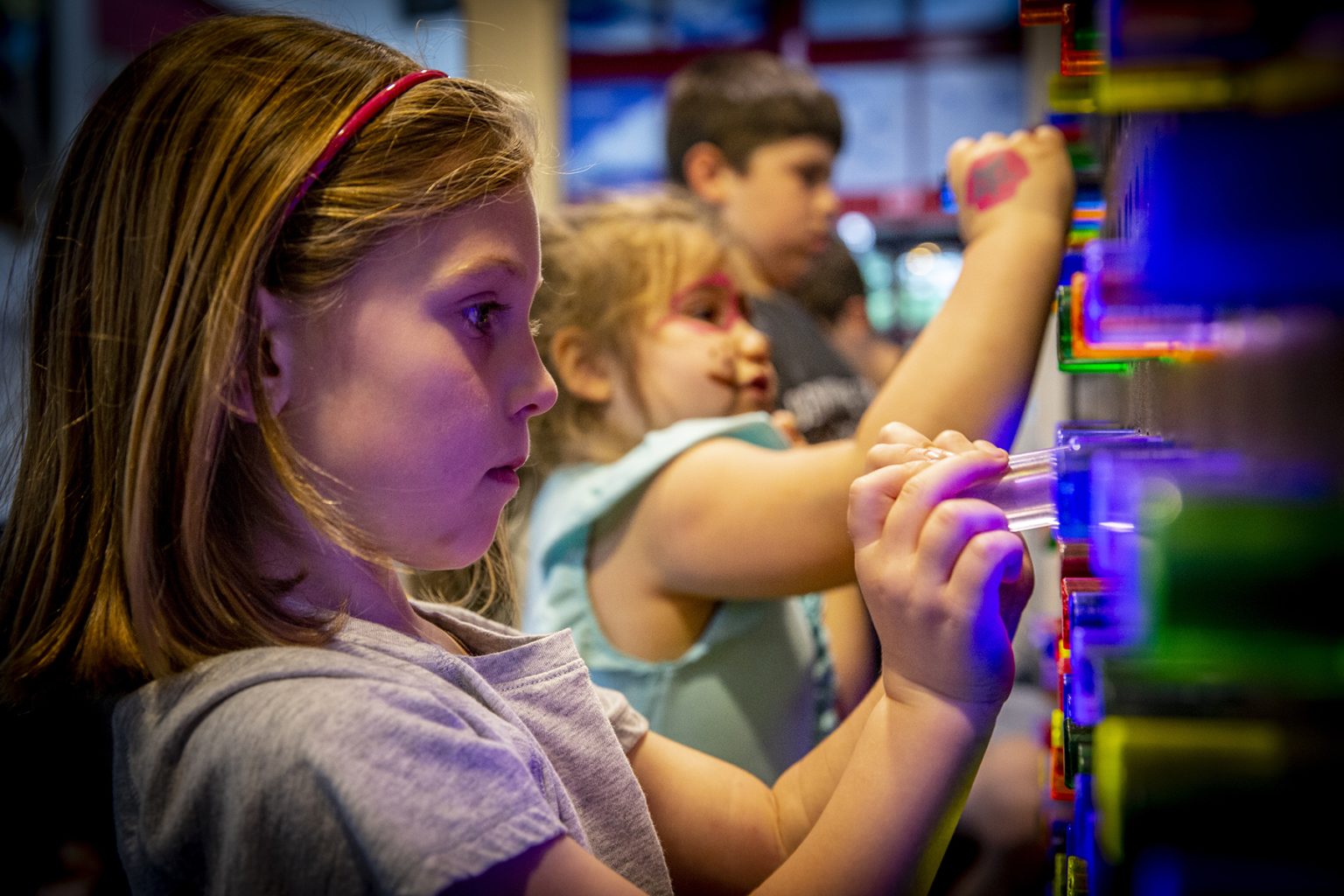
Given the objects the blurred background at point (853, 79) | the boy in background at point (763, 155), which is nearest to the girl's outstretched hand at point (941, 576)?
the boy in background at point (763, 155)

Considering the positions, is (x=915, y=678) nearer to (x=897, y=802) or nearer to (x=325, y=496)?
(x=897, y=802)

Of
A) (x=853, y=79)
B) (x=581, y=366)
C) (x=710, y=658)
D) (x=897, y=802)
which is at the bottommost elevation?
(x=710, y=658)

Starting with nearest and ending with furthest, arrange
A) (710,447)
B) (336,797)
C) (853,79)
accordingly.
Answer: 1. (336,797)
2. (710,447)
3. (853,79)

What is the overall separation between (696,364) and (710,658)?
0.34 metres

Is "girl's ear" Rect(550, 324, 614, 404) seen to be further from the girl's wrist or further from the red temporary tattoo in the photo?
the girl's wrist

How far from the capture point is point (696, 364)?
1.24 meters

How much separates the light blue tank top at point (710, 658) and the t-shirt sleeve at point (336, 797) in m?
0.48

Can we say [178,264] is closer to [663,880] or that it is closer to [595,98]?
[663,880]

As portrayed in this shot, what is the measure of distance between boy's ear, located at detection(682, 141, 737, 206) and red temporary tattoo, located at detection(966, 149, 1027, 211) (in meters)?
1.08

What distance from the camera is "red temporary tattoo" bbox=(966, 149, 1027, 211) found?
809mm

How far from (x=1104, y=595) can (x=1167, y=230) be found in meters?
0.22

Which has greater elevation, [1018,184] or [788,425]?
[1018,184]

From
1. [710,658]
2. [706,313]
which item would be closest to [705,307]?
[706,313]

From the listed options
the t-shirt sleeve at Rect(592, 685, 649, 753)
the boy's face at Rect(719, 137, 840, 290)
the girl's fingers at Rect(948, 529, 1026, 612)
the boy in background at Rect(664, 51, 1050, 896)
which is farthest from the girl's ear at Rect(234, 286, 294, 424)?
the boy's face at Rect(719, 137, 840, 290)
